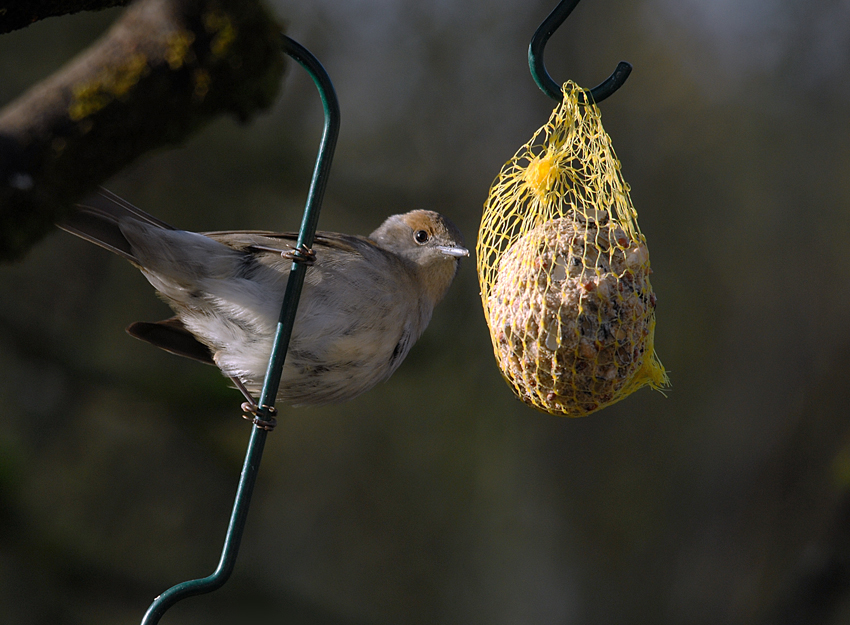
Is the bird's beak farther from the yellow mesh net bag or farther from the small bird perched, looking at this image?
the yellow mesh net bag

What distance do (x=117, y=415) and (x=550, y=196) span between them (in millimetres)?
4491

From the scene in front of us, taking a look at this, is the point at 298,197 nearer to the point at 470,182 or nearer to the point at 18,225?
the point at 470,182

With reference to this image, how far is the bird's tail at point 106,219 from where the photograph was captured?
284 cm

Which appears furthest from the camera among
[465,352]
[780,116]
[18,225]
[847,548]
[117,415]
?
[780,116]

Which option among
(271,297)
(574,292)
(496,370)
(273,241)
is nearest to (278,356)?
(271,297)

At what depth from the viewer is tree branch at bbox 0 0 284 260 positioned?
1.15 meters

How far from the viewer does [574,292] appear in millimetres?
2586

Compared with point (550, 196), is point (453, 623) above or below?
below

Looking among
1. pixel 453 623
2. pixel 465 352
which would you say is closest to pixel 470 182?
pixel 465 352

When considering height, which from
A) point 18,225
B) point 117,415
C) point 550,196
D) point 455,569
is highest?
point 117,415

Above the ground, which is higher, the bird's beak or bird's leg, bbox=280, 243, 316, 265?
the bird's beak

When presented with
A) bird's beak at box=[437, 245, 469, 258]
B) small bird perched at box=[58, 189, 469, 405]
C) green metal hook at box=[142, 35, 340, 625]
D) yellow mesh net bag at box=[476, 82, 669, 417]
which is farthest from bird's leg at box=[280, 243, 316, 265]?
bird's beak at box=[437, 245, 469, 258]

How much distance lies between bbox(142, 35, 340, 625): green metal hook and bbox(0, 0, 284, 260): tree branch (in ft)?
2.17

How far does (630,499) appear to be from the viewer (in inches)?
327
